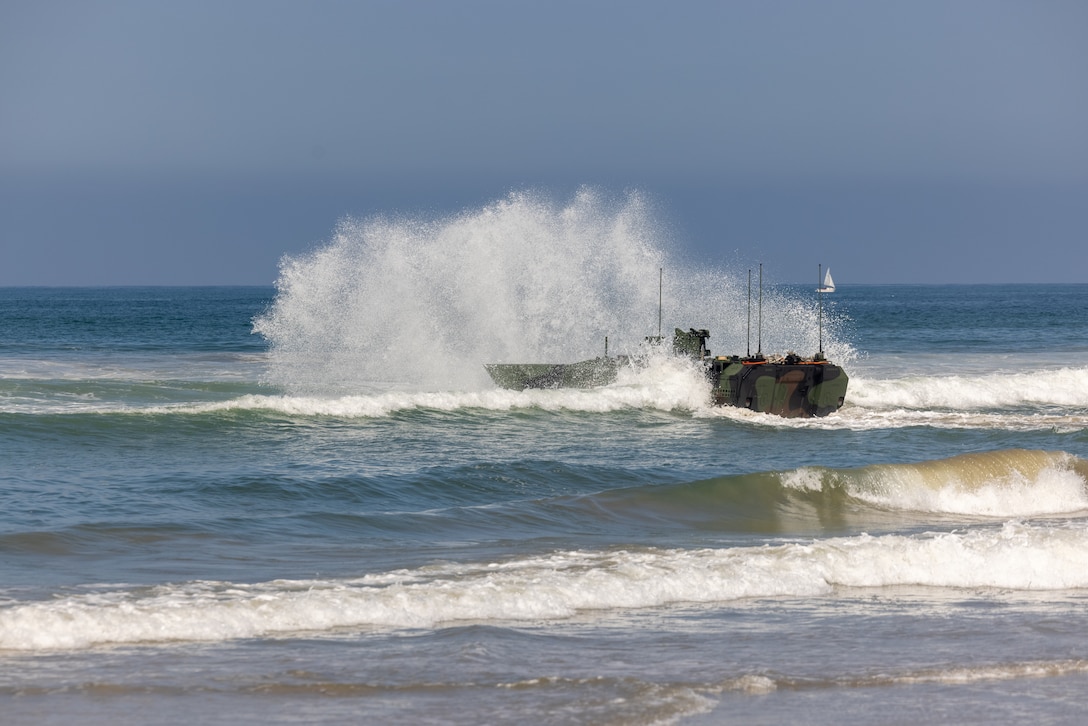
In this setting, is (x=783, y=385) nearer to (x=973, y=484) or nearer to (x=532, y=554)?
(x=973, y=484)

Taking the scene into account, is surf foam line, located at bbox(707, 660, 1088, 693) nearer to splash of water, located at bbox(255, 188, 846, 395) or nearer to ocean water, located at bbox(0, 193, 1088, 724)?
ocean water, located at bbox(0, 193, 1088, 724)

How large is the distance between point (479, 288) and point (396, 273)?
94.3 inches

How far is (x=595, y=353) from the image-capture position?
3703cm

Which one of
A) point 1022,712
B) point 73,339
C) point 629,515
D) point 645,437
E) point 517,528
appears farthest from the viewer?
point 73,339

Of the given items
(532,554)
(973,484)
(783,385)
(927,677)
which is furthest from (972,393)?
(927,677)

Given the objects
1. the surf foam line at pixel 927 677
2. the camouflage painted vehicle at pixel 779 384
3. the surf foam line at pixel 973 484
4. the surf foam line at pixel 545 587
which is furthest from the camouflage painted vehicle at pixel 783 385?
the surf foam line at pixel 927 677

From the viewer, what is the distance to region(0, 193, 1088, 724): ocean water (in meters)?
8.21

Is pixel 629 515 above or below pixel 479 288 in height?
below

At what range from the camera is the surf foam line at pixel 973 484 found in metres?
17.1

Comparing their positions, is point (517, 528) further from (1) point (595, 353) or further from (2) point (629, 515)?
(1) point (595, 353)

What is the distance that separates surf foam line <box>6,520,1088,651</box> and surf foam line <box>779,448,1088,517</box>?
10.0 ft

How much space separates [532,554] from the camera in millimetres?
12766

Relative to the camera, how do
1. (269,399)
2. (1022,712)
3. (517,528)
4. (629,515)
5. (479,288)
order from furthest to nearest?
(479,288), (269,399), (629,515), (517,528), (1022,712)

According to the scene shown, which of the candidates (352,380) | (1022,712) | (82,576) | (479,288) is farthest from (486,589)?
(479,288)
